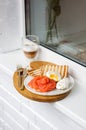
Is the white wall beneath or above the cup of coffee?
above

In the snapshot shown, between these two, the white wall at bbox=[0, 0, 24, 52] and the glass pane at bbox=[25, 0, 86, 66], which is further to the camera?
the white wall at bbox=[0, 0, 24, 52]

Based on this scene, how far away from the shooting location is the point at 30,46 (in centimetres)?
124

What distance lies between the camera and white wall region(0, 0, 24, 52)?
1.25 m

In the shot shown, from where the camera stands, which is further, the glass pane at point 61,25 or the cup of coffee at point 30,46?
the cup of coffee at point 30,46

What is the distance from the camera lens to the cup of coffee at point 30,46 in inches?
47.7

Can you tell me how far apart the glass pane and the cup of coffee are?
0.03 meters

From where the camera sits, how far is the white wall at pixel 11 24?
4.10 ft

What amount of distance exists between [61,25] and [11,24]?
0.23 m

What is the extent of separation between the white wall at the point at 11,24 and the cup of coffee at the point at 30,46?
0.18ft

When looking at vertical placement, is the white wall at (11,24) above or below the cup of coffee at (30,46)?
above

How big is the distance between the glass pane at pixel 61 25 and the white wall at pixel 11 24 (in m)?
0.04

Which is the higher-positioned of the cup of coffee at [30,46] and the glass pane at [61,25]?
the glass pane at [61,25]

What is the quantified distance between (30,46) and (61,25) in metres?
0.16

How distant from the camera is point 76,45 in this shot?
1.16m
